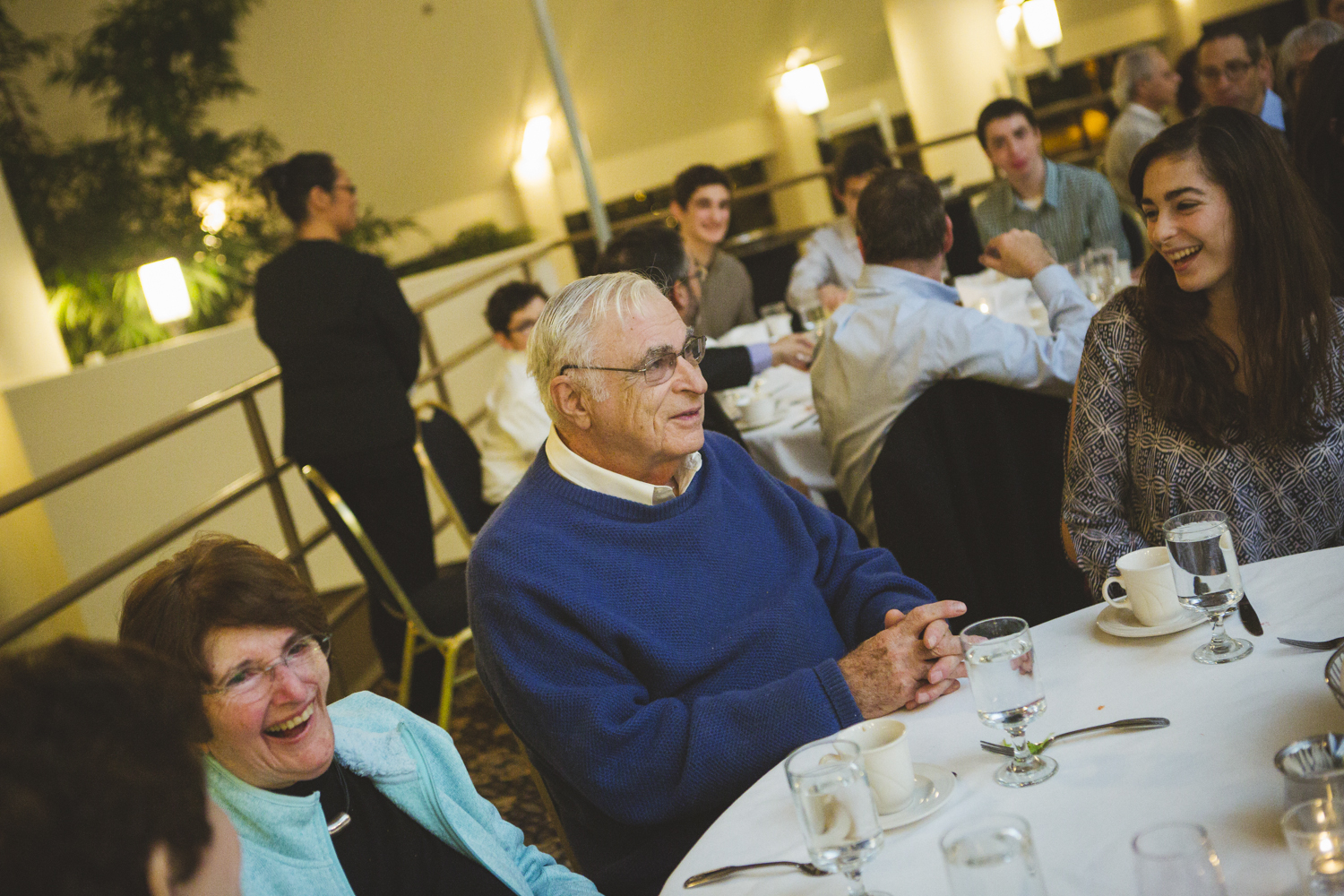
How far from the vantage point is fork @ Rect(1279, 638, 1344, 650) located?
3.51ft

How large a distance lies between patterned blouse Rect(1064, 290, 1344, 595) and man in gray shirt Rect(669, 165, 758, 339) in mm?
2734

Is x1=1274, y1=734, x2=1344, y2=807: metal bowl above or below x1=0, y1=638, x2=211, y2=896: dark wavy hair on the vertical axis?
below

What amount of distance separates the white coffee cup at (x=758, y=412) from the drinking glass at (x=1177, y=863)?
218 cm

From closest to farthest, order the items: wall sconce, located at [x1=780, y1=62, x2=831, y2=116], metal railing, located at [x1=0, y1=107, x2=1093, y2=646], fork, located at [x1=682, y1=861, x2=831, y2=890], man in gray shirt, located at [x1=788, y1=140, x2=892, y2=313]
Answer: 1. fork, located at [x1=682, y1=861, x2=831, y2=890]
2. metal railing, located at [x1=0, y1=107, x2=1093, y2=646]
3. man in gray shirt, located at [x1=788, y1=140, x2=892, y2=313]
4. wall sconce, located at [x1=780, y1=62, x2=831, y2=116]

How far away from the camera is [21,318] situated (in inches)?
264

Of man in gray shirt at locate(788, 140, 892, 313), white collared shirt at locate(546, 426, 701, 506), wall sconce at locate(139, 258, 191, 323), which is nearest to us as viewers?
white collared shirt at locate(546, 426, 701, 506)

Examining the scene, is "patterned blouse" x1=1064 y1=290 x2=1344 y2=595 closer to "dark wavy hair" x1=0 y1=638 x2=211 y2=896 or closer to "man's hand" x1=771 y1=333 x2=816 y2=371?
"man's hand" x1=771 y1=333 x2=816 y2=371

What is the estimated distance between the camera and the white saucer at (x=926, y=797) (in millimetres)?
998

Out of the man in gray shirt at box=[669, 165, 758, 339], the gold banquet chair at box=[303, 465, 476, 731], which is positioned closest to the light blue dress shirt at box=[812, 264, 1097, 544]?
the gold banquet chair at box=[303, 465, 476, 731]

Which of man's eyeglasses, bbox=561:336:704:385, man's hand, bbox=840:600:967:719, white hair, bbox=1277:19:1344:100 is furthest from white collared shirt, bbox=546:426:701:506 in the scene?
white hair, bbox=1277:19:1344:100

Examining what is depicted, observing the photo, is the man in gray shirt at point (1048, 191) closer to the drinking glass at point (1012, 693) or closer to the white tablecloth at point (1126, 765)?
the white tablecloth at point (1126, 765)

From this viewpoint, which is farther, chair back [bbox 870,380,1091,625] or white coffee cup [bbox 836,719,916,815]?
chair back [bbox 870,380,1091,625]

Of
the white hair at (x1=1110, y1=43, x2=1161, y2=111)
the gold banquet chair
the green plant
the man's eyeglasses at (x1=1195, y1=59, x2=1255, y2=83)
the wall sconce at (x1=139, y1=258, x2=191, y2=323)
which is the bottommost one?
the gold banquet chair

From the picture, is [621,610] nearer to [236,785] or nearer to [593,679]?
[593,679]
